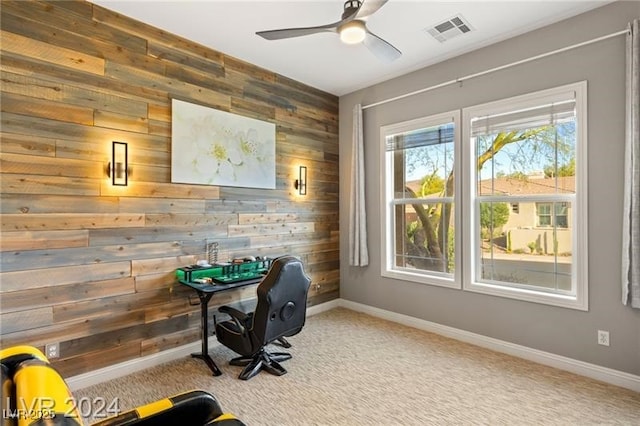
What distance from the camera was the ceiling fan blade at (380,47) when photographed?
260cm

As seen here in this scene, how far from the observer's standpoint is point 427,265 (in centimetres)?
411

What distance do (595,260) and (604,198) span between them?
1.70ft

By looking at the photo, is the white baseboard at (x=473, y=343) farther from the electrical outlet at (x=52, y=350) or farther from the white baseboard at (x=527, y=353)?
the electrical outlet at (x=52, y=350)

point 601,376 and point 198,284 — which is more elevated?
point 198,284

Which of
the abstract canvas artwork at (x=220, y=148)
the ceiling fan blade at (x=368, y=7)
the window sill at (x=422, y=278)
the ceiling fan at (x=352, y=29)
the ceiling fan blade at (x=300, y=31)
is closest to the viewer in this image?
the ceiling fan blade at (x=368, y=7)

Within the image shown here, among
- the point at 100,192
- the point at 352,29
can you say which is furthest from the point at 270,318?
the point at 352,29

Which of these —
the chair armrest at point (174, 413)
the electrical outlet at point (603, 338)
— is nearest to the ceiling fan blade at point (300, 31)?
the chair armrest at point (174, 413)

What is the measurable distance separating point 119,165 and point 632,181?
4098 millimetres

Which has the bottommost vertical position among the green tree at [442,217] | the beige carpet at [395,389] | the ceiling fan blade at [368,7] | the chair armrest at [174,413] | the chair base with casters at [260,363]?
the beige carpet at [395,389]

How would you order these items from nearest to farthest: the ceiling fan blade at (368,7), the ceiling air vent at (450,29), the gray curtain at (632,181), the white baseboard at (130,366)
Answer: the ceiling fan blade at (368,7), the gray curtain at (632,181), the white baseboard at (130,366), the ceiling air vent at (450,29)

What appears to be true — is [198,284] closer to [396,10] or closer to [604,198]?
[396,10]

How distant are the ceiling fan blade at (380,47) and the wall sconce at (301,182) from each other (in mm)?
1880

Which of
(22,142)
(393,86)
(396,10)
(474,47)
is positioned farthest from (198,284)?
(474,47)

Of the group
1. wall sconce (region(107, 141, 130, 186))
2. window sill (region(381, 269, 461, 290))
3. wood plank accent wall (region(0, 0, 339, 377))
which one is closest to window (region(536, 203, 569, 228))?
window sill (region(381, 269, 461, 290))
